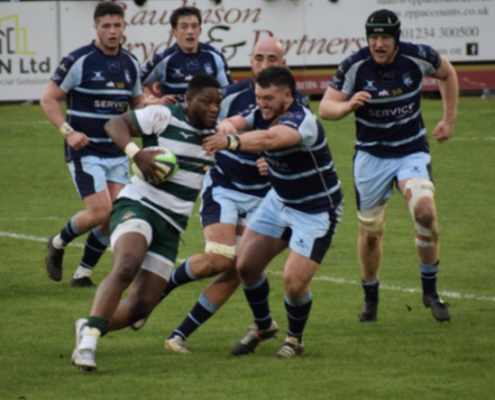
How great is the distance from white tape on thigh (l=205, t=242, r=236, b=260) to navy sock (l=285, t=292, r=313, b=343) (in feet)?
2.19

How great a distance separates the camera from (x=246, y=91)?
9.09 meters

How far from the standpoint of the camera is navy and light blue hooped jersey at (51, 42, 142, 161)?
11.0 meters

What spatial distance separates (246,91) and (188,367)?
7.37 feet

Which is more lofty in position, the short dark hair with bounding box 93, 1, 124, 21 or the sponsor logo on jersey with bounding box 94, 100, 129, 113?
the short dark hair with bounding box 93, 1, 124, 21

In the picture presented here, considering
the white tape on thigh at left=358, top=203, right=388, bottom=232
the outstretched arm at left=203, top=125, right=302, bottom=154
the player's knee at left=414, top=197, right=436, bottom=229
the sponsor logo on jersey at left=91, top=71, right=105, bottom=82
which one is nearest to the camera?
the outstretched arm at left=203, top=125, right=302, bottom=154

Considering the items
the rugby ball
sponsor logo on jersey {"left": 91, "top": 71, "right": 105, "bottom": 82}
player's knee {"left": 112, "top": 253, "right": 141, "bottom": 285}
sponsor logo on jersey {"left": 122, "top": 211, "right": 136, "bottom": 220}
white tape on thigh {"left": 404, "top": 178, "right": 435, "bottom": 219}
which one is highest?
sponsor logo on jersey {"left": 91, "top": 71, "right": 105, "bottom": 82}

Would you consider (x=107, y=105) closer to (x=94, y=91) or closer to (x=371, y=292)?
(x=94, y=91)

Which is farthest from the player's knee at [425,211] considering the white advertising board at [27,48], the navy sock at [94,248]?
the white advertising board at [27,48]

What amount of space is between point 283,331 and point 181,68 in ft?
11.4

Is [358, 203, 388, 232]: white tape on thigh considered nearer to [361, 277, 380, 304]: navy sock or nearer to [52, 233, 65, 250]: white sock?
[361, 277, 380, 304]: navy sock

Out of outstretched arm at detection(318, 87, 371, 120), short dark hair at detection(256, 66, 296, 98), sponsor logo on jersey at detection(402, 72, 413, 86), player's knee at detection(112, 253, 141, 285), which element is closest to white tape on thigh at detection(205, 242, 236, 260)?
player's knee at detection(112, 253, 141, 285)

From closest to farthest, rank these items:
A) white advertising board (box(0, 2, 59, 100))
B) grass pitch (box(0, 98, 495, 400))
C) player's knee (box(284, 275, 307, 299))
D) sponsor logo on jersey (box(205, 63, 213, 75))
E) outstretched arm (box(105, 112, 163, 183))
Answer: grass pitch (box(0, 98, 495, 400))
outstretched arm (box(105, 112, 163, 183))
player's knee (box(284, 275, 307, 299))
sponsor logo on jersey (box(205, 63, 213, 75))
white advertising board (box(0, 2, 59, 100))

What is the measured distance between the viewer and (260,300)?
8.59m

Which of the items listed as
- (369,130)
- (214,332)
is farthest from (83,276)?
(369,130)
